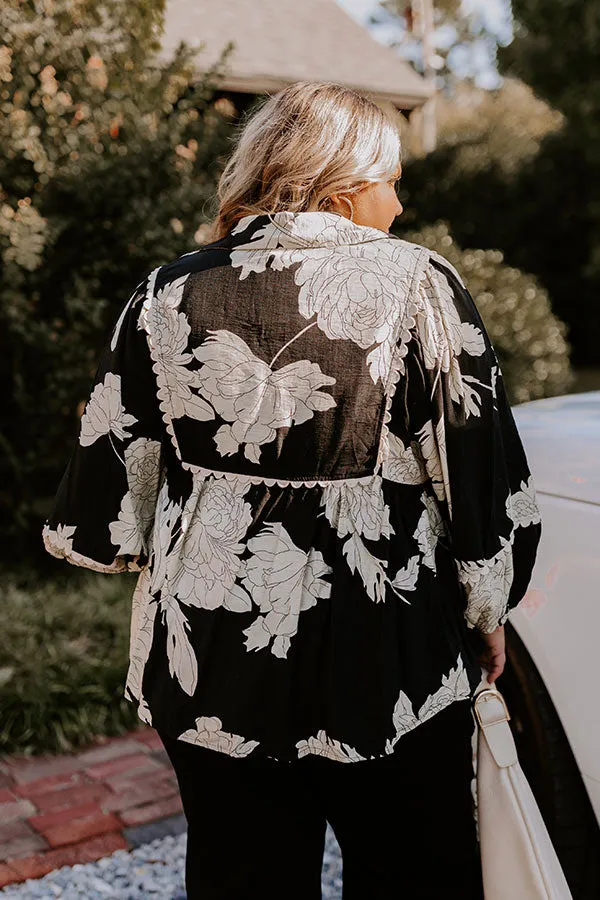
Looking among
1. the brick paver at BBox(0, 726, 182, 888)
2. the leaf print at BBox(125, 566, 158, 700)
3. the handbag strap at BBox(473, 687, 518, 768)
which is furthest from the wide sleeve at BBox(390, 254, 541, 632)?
the brick paver at BBox(0, 726, 182, 888)

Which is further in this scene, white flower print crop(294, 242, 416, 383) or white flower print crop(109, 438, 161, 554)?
white flower print crop(109, 438, 161, 554)

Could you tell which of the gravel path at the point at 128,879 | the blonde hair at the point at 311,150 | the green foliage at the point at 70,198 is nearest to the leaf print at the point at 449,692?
the blonde hair at the point at 311,150

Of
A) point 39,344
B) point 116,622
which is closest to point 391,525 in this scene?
point 116,622

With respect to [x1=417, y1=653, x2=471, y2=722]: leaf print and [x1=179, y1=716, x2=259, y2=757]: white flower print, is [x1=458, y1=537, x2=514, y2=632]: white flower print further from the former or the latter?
[x1=179, y1=716, x2=259, y2=757]: white flower print

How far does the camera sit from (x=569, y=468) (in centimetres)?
227

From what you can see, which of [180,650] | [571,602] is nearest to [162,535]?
[180,650]

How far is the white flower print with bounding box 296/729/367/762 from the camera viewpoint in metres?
1.51

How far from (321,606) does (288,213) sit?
2.02ft

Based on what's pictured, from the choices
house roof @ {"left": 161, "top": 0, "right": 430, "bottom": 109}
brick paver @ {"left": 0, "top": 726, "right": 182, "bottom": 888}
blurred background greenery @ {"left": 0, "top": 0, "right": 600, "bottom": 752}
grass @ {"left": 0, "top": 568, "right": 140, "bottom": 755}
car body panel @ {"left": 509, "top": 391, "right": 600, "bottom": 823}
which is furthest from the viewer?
house roof @ {"left": 161, "top": 0, "right": 430, "bottom": 109}

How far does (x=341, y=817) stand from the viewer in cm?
166

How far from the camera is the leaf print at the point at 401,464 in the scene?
5.02 ft

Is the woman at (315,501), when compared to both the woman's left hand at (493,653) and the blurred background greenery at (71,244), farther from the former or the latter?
the blurred background greenery at (71,244)

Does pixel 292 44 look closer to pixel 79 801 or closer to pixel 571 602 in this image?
pixel 79 801

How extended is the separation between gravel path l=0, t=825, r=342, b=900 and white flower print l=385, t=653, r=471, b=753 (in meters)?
1.29
